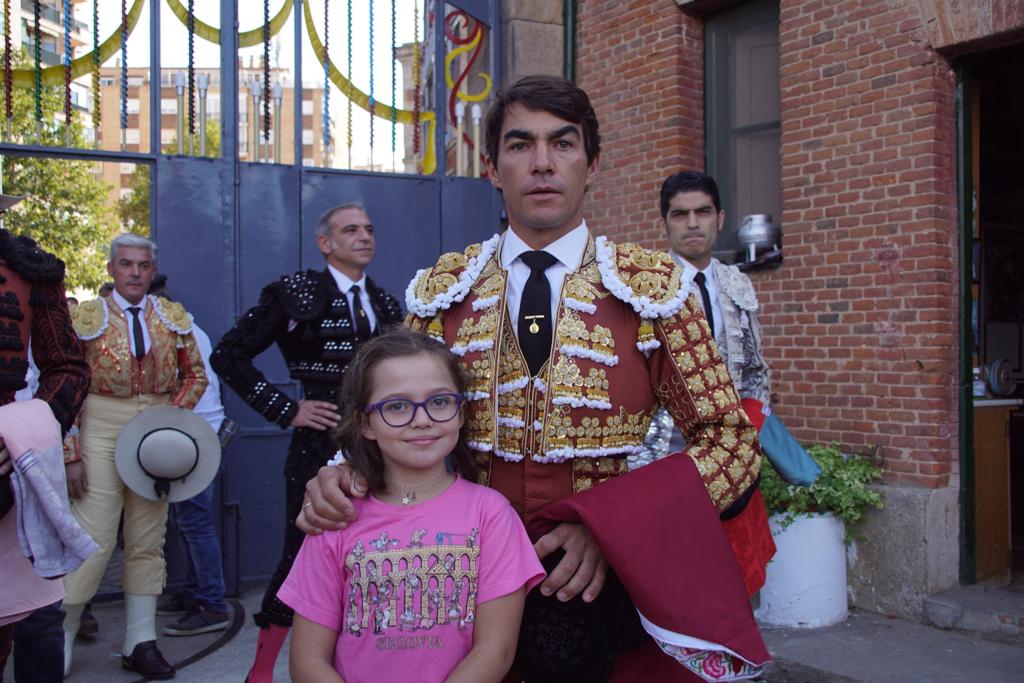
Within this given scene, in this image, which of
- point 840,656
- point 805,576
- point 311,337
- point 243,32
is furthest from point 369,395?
point 243,32

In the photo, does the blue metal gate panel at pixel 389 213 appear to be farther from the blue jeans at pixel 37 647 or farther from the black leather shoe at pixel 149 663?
the blue jeans at pixel 37 647

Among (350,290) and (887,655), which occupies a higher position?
(350,290)

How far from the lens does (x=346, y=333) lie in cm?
429

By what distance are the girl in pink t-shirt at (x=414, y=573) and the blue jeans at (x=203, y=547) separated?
3.74m

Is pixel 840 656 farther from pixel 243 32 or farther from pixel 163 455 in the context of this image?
pixel 243 32

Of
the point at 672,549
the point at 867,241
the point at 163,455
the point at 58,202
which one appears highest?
the point at 58,202

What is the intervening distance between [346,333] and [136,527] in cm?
162

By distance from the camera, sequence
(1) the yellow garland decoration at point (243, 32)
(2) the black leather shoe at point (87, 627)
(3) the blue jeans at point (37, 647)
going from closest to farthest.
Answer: (3) the blue jeans at point (37, 647), (2) the black leather shoe at point (87, 627), (1) the yellow garland decoration at point (243, 32)

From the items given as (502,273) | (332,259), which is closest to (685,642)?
(502,273)

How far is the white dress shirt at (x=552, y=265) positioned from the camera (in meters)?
2.14

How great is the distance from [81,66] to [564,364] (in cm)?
536

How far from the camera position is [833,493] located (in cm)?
539

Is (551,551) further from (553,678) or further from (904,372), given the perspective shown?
(904,372)

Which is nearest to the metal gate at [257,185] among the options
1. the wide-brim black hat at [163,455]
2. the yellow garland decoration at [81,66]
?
the yellow garland decoration at [81,66]
